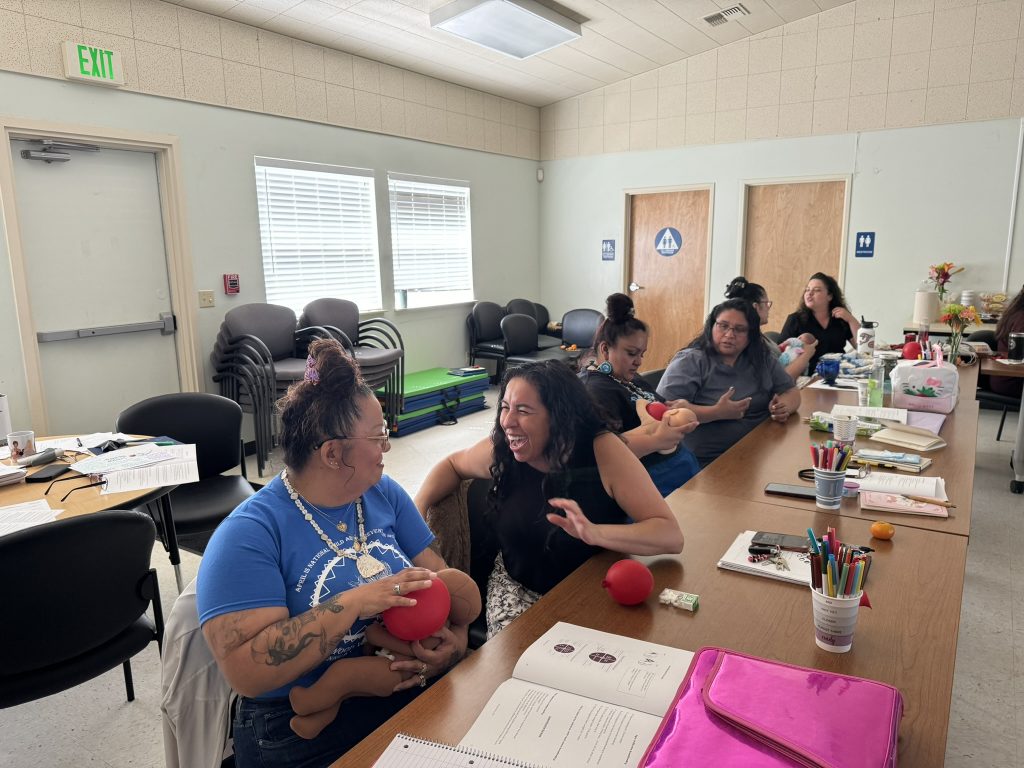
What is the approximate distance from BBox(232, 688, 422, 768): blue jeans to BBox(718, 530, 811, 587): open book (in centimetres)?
90

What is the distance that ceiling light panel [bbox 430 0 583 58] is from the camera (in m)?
4.88

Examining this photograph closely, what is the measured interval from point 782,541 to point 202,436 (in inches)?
97.2

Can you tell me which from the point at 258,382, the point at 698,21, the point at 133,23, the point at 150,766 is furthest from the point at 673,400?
the point at 698,21

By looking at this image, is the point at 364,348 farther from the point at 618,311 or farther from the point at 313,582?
the point at 313,582

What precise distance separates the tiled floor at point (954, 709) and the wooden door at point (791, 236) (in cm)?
398

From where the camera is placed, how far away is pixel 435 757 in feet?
3.26

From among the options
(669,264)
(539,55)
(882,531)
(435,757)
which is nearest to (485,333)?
(669,264)

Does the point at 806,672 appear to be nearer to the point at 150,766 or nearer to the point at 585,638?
the point at 585,638

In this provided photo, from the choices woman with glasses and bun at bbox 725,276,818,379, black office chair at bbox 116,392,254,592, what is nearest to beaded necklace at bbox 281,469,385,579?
black office chair at bbox 116,392,254,592

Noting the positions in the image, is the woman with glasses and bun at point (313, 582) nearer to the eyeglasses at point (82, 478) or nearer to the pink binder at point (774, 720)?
the pink binder at point (774, 720)

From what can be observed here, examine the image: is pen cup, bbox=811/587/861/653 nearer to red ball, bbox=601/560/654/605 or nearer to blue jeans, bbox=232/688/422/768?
red ball, bbox=601/560/654/605

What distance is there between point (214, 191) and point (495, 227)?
10.9ft

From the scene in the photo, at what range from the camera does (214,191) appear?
488cm

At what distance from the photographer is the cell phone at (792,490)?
2.05m
